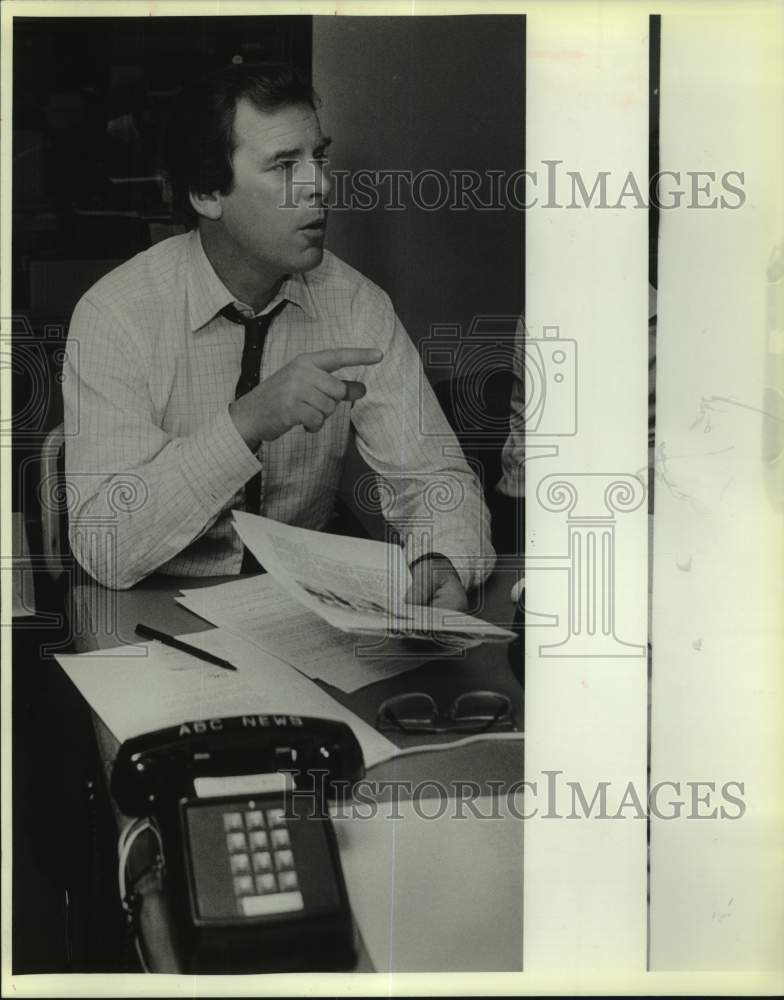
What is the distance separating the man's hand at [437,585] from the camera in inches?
49.2

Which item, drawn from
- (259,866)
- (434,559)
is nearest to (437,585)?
(434,559)

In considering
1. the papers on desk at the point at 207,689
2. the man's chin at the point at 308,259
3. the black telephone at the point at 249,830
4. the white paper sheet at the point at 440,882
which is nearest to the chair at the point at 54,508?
the papers on desk at the point at 207,689

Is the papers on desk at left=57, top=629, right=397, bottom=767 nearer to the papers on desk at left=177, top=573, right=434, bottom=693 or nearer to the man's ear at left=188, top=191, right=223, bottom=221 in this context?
the papers on desk at left=177, top=573, right=434, bottom=693

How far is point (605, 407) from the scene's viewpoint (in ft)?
4.14

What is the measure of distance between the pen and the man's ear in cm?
51

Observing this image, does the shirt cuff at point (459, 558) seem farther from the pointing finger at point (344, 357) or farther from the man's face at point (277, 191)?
the man's face at point (277, 191)

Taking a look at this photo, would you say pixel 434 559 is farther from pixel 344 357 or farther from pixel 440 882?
pixel 440 882

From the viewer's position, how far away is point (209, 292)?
1239 mm

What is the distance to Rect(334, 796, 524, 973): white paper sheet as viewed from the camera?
125 centimetres

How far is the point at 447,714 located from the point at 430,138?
2.30 feet

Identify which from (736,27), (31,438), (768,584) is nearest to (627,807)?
(768,584)

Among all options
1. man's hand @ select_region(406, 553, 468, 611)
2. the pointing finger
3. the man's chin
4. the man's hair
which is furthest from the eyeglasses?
the man's hair

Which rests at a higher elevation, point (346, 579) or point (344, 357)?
point (344, 357)

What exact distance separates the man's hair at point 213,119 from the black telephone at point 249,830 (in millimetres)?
635
